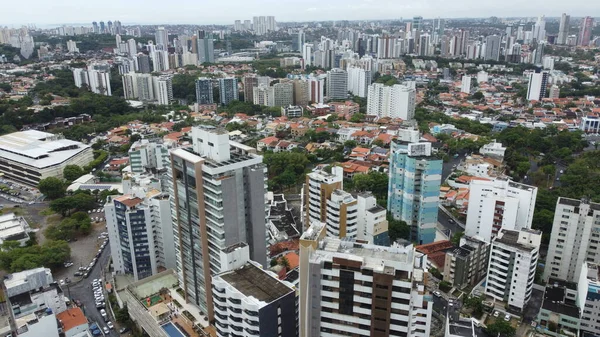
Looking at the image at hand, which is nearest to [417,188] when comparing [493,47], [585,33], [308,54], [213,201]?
[213,201]

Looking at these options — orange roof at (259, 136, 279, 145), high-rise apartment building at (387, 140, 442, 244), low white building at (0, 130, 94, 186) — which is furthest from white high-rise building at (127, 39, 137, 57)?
high-rise apartment building at (387, 140, 442, 244)

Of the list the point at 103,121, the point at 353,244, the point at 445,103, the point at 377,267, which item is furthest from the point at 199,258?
the point at 445,103

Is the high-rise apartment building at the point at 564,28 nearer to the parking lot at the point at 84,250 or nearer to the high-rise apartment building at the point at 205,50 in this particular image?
the high-rise apartment building at the point at 205,50

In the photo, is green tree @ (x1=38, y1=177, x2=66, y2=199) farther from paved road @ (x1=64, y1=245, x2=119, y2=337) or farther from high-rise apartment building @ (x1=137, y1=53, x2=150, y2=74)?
high-rise apartment building @ (x1=137, y1=53, x2=150, y2=74)

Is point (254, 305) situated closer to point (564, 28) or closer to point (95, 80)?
point (95, 80)

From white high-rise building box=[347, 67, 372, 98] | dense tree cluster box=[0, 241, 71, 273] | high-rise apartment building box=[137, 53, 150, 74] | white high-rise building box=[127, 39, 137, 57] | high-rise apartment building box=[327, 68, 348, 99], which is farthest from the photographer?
white high-rise building box=[127, 39, 137, 57]

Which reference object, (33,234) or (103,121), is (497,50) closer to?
(103,121)
